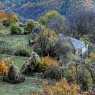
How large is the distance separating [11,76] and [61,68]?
9.05ft

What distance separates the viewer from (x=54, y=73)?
23.0 m

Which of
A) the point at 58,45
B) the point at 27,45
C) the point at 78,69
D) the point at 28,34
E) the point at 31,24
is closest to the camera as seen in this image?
the point at 78,69

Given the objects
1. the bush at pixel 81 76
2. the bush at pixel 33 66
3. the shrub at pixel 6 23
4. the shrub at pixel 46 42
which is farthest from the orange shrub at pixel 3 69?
the shrub at pixel 6 23

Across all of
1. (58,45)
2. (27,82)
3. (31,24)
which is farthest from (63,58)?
(31,24)

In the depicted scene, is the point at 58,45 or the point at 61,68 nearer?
the point at 61,68

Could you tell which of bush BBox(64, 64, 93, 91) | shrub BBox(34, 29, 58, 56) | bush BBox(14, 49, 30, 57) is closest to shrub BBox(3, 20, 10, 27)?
shrub BBox(34, 29, 58, 56)

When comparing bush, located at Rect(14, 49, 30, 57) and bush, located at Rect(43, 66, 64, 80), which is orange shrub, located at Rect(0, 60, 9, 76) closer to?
bush, located at Rect(43, 66, 64, 80)

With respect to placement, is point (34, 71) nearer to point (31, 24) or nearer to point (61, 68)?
point (61, 68)

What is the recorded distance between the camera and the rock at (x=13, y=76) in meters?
22.6

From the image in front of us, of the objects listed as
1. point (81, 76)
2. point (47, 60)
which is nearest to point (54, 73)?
point (81, 76)

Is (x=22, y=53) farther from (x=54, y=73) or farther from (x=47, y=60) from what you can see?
(x=54, y=73)

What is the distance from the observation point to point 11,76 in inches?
893

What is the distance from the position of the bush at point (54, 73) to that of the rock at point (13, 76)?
1457 mm

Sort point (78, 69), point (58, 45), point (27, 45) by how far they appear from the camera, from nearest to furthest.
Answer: point (78, 69) → point (58, 45) → point (27, 45)
